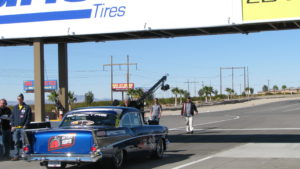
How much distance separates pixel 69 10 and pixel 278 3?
21.7ft

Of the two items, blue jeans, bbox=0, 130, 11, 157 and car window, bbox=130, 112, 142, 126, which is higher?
car window, bbox=130, 112, 142, 126

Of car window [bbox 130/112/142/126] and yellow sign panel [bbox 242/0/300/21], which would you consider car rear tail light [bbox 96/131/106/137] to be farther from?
yellow sign panel [bbox 242/0/300/21]

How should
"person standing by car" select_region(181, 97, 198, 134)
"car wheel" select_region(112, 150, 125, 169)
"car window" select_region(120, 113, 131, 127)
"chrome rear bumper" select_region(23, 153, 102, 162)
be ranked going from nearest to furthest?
"chrome rear bumper" select_region(23, 153, 102, 162), "car wheel" select_region(112, 150, 125, 169), "car window" select_region(120, 113, 131, 127), "person standing by car" select_region(181, 97, 198, 134)

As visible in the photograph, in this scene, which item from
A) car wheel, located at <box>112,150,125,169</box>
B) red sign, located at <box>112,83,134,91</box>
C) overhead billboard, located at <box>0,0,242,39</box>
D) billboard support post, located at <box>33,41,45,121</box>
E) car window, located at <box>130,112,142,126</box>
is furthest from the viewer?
red sign, located at <box>112,83,134,91</box>

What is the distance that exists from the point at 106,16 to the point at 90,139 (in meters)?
6.49

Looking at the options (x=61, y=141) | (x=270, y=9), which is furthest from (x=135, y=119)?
(x=270, y=9)

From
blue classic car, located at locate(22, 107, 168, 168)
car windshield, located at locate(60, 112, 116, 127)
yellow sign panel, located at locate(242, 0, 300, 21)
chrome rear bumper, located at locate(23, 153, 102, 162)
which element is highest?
yellow sign panel, located at locate(242, 0, 300, 21)

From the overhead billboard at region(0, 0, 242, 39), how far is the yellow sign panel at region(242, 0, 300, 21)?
0.26 m

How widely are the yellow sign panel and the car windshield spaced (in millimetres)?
5365

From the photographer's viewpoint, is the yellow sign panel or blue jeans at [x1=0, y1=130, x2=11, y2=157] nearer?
the yellow sign panel

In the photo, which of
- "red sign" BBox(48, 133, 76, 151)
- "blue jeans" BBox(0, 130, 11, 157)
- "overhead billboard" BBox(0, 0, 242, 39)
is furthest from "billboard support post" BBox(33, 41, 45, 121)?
"red sign" BBox(48, 133, 76, 151)

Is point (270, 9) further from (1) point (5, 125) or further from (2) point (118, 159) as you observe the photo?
(1) point (5, 125)

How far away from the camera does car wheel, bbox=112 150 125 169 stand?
10358 mm

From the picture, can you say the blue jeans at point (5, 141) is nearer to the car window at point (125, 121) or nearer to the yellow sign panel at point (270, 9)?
the car window at point (125, 121)
